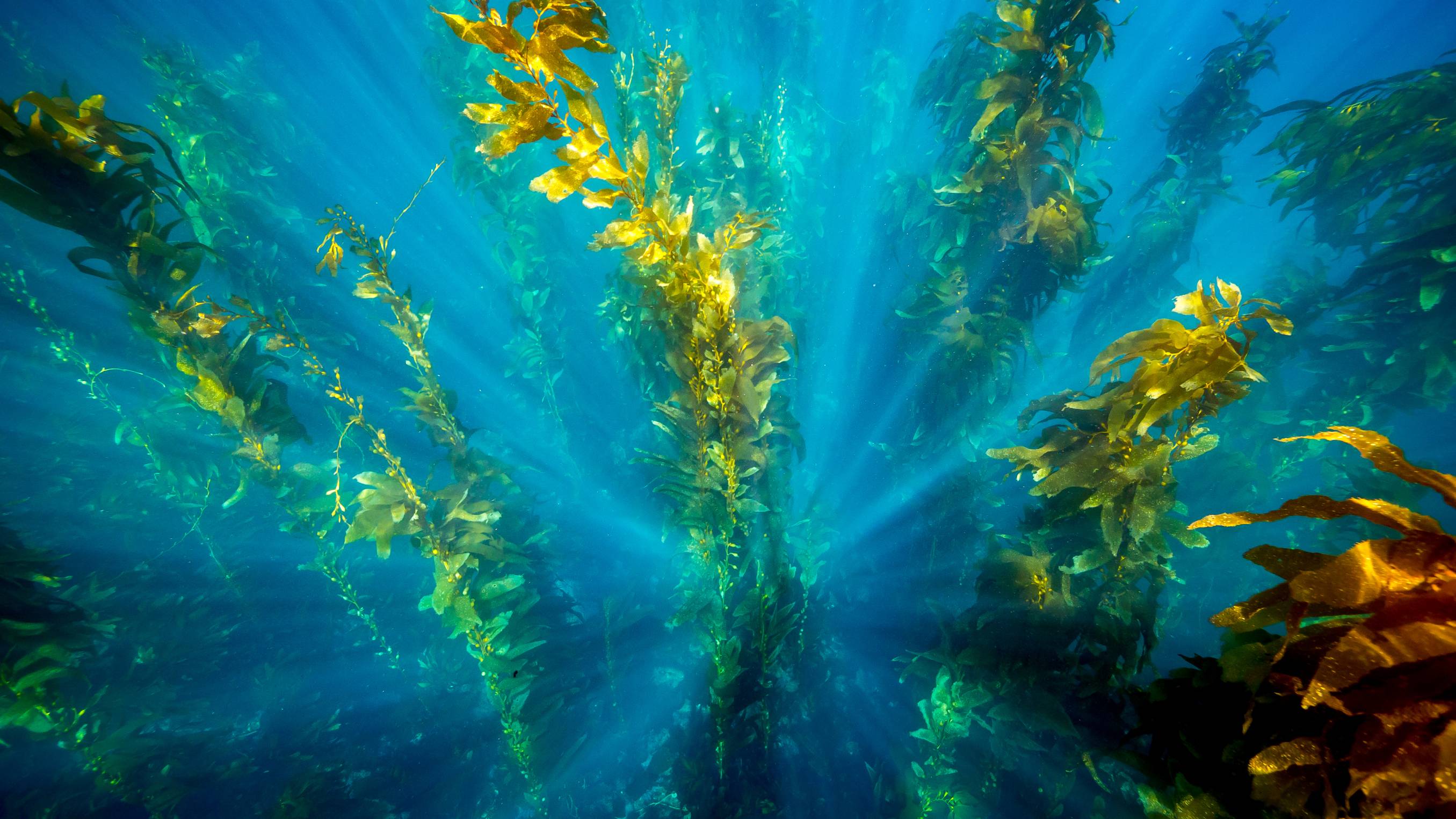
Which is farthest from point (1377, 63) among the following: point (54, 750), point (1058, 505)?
point (54, 750)

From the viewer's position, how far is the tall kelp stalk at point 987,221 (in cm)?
254

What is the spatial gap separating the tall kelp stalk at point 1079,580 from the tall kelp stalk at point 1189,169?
12.6ft

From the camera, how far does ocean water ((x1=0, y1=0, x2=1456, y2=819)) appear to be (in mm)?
1616

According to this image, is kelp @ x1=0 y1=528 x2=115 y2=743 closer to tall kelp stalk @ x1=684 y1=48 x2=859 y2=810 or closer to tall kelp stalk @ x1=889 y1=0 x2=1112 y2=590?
tall kelp stalk @ x1=684 y1=48 x2=859 y2=810

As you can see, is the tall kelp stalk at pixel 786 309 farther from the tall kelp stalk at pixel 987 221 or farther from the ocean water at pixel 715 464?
the tall kelp stalk at pixel 987 221

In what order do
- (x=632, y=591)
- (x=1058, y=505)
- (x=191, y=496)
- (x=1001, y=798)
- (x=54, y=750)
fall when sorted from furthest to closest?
1. (x=632, y=591)
2. (x=191, y=496)
3. (x=54, y=750)
4. (x=1001, y=798)
5. (x=1058, y=505)

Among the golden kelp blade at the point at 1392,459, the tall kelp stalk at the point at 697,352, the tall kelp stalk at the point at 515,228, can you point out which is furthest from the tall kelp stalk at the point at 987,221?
the tall kelp stalk at the point at 515,228

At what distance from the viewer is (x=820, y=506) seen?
17.9ft

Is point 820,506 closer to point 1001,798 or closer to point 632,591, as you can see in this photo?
point 632,591

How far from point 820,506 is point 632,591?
2.44 m

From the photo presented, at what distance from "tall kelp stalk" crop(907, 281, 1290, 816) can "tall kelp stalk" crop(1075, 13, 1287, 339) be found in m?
3.83

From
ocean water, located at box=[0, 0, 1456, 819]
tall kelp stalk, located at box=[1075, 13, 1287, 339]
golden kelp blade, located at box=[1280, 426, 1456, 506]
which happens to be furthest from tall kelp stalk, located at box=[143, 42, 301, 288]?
tall kelp stalk, located at box=[1075, 13, 1287, 339]

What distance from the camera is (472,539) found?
2.49 meters

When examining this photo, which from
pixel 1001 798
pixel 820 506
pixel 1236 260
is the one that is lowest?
pixel 1001 798
